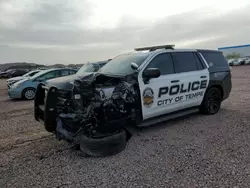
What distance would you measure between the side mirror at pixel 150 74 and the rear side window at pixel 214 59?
2323mm

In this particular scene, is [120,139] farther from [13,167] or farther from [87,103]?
[13,167]

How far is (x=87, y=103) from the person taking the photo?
13.2 ft

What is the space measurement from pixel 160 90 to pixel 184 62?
1.25 m

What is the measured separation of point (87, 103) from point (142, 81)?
1.31 meters

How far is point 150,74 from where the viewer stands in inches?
182

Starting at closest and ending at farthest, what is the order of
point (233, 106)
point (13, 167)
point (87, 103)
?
point (13, 167) < point (87, 103) < point (233, 106)

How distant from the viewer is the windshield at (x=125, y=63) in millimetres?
4966

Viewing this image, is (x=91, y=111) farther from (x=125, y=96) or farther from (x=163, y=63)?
(x=163, y=63)

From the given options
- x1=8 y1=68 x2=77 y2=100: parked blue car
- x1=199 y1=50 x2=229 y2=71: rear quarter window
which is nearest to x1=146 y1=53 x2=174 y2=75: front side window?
x1=199 y1=50 x2=229 y2=71: rear quarter window

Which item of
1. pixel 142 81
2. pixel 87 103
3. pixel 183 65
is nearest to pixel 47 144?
pixel 87 103

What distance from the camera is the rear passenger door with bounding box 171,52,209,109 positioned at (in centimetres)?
551

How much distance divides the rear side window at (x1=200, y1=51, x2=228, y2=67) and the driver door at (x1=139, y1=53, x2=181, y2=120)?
1.52m

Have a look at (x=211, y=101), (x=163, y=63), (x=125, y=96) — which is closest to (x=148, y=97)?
(x=125, y=96)

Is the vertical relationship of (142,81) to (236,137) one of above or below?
above
